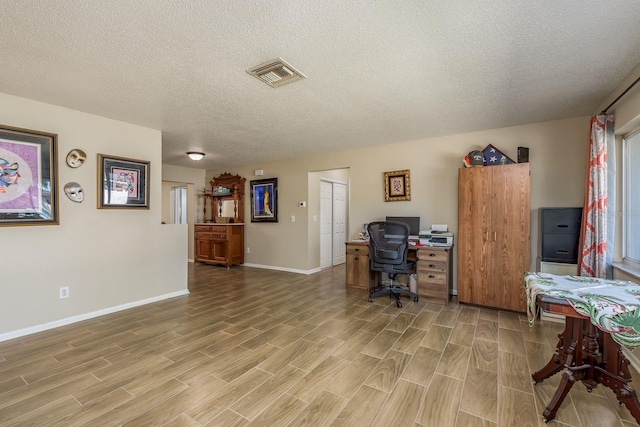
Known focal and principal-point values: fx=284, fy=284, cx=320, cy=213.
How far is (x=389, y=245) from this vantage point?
12.4 feet

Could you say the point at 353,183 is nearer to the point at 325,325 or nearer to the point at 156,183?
the point at 325,325

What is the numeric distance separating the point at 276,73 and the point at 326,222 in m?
4.27

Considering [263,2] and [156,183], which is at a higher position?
[263,2]

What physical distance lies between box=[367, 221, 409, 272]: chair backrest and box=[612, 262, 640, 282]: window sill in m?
1.91

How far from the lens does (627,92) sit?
2.27m

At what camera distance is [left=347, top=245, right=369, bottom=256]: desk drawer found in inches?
171

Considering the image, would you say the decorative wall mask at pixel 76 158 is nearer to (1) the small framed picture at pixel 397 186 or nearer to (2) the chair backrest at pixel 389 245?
(2) the chair backrest at pixel 389 245

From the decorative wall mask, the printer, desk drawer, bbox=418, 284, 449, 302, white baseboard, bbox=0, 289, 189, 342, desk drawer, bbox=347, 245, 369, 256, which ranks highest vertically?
the decorative wall mask

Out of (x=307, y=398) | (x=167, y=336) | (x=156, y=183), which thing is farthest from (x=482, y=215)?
(x=156, y=183)

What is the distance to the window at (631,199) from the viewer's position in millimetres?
2552

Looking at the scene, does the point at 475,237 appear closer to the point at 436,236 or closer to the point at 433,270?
the point at 436,236

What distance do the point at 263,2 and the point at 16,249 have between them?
3261 mm

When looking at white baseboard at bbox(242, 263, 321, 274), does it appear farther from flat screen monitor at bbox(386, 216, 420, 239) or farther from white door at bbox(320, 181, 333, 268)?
flat screen monitor at bbox(386, 216, 420, 239)

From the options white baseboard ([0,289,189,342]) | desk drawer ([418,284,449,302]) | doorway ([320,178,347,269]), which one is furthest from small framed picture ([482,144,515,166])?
white baseboard ([0,289,189,342])
